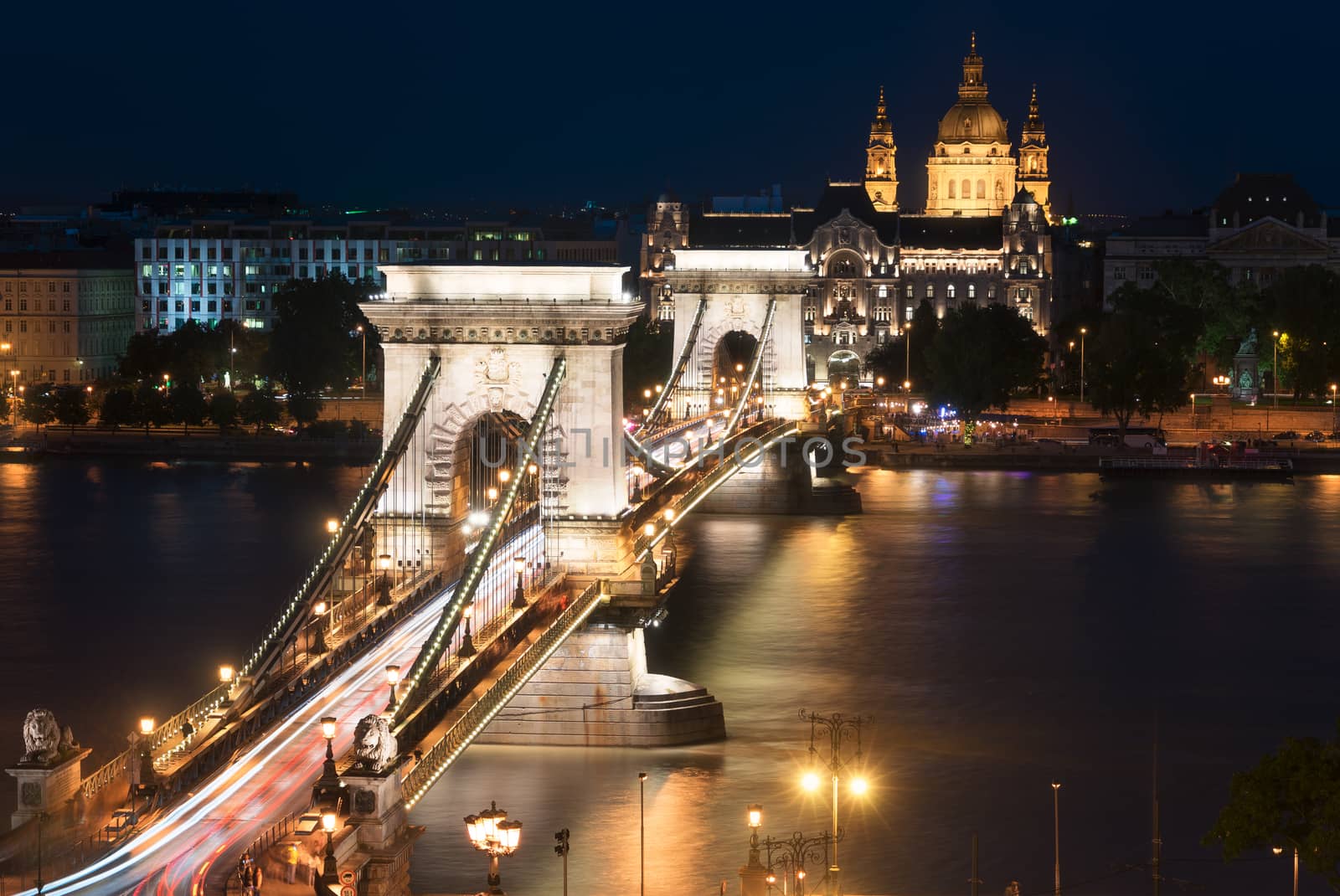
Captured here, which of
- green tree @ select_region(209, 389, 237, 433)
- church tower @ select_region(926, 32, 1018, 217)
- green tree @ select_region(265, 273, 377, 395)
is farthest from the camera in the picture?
church tower @ select_region(926, 32, 1018, 217)

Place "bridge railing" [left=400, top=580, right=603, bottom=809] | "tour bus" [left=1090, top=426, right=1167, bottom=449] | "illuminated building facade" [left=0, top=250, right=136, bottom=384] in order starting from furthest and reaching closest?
"illuminated building facade" [left=0, top=250, right=136, bottom=384] < "tour bus" [left=1090, top=426, right=1167, bottom=449] < "bridge railing" [left=400, top=580, right=603, bottom=809]

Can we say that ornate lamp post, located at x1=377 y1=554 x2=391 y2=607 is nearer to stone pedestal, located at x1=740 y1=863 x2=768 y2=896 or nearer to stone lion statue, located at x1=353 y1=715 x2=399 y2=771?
stone pedestal, located at x1=740 y1=863 x2=768 y2=896

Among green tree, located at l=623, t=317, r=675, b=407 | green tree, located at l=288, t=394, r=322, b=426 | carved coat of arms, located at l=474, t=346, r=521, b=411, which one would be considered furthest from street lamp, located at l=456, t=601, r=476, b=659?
green tree, located at l=288, t=394, r=322, b=426

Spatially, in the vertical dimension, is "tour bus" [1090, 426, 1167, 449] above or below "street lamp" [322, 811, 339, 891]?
above

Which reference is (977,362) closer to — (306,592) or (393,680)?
(306,592)

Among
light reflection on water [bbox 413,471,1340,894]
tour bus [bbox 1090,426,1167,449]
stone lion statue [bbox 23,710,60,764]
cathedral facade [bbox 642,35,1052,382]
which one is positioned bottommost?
light reflection on water [bbox 413,471,1340,894]

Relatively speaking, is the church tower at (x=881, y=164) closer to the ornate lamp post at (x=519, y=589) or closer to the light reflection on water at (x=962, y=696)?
the light reflection on water at (x=962, y=696)
